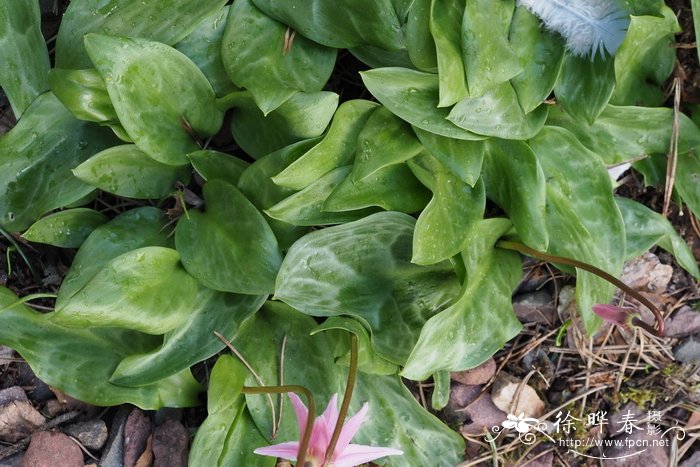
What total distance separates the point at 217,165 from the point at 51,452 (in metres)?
0.67

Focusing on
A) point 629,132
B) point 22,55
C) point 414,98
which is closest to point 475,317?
point 414,98

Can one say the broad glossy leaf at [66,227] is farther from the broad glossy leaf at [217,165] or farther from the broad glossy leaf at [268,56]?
the broad glossy leaf at [268,56]

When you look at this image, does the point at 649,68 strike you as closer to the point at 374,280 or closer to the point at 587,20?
the point at 587,20

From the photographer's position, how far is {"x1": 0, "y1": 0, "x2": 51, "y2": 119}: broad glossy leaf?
1.27m

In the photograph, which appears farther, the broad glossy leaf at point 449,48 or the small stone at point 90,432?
the small stone at point 90,432

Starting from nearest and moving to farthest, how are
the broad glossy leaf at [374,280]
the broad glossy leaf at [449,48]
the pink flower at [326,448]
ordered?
the pink flower at [326,448] < the broad glossy leaf at [449,48] < the broad glossy leaf at [374,280]

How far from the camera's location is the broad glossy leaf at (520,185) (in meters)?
1.24

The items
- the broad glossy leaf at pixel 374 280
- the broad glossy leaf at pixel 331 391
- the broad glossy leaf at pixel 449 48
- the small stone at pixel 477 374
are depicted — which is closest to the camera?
the broad glossy leaf at pixel 449 48

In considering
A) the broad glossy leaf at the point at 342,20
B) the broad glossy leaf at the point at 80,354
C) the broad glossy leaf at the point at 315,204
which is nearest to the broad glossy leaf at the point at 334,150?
the broad glossy leaf at the point at 315,204

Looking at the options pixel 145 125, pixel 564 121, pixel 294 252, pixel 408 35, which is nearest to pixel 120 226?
pixel 145 125

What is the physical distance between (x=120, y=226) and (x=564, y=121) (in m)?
0.91

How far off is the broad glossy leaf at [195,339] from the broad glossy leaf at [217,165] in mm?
221

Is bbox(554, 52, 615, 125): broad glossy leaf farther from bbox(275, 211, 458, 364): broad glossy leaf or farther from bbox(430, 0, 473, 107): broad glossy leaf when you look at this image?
bbox(275, 211, 458, 364): broad glossy leaf

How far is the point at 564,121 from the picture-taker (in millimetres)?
1409
